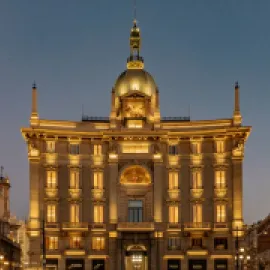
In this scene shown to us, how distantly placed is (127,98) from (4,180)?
62.3 m

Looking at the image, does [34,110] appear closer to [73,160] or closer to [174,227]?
[73,160]

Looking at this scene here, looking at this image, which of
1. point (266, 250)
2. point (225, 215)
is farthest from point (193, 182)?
point (266, 250)

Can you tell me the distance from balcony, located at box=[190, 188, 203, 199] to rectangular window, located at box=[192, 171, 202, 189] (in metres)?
0.45

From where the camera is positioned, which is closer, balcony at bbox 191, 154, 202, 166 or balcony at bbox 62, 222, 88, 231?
balcony at bbox 62, 222, 88, 231

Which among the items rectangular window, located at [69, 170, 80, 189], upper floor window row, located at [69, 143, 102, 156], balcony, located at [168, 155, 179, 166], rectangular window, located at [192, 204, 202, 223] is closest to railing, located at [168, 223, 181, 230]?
rectangular window, located at [192, 204, 202, 223]

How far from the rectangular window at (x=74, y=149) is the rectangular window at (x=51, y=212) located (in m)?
9.54

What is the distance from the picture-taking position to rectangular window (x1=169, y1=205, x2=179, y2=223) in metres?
128

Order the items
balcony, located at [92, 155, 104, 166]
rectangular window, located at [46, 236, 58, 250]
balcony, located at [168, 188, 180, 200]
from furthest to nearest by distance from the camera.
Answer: balcony, located at [92, 155, 104, 166] < balcony, located at [168, 188, 180, 200] < rectangular window, located at [46, 236, 58, 250]

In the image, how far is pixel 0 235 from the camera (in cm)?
12112

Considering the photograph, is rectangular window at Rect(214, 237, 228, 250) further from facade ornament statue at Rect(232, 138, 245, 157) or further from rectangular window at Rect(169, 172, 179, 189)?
facade ornament statue at Rect(232, 138, 245, 157)

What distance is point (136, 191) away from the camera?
128125 millimetres

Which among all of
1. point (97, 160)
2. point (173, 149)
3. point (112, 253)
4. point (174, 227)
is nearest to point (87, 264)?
point (112, 253)

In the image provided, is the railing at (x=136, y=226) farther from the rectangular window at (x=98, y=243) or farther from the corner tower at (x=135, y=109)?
the corner tower at (x=135, y=109)

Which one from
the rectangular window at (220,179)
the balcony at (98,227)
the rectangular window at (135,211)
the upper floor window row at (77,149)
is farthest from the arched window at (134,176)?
the rectangular window at (220,179)
